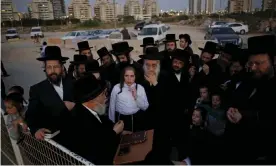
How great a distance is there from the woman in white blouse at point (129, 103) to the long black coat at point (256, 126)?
4.43 feet

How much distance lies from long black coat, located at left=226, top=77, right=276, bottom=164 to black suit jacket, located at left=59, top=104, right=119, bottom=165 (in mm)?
1356

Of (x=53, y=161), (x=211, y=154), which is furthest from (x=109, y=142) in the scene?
(x=211, y=154)

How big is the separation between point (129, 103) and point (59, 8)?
115 m

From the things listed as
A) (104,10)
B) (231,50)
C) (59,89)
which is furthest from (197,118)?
(104,10)

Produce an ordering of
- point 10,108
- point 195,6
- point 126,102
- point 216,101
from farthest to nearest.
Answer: point 195,6 → point 216,101 → point 126,102 → point 10,108

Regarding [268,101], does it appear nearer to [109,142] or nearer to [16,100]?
[109,142]

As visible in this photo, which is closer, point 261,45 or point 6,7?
point 261,45

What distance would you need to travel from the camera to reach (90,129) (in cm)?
209

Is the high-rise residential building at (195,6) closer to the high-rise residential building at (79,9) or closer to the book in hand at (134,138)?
the high-rise residential building at (79,9)

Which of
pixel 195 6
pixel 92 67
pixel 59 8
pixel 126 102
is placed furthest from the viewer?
pixel 195 6

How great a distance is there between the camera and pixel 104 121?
2395 mm

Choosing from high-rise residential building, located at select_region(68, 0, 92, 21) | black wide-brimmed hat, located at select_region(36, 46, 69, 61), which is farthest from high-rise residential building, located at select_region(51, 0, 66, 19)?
black wide-brimmed hat, located at select_region(36, 46, 69, 61)

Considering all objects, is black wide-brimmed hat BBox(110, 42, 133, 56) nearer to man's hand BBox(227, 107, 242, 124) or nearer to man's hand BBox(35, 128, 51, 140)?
man's hand BBox(35, 128, 51, 140)

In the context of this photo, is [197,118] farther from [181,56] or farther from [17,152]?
[17,152]
